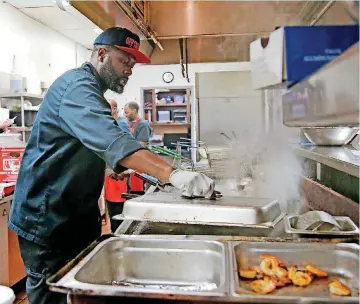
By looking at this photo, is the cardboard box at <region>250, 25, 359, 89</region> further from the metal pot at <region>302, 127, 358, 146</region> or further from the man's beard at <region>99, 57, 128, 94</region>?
the metal pot at <region>302, 127, 358, 146</region>

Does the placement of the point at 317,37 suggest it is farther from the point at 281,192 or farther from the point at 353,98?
the point at 281,192

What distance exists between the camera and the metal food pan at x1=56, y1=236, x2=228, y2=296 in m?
1.29

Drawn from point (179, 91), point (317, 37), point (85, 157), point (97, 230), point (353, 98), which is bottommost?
point (97, 230)

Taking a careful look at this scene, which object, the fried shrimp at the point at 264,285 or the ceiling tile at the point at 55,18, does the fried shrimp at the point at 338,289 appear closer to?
the fried shrimp at the point at 264,285

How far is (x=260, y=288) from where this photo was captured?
3.46 feet

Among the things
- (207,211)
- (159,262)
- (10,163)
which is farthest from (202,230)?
(10,163)

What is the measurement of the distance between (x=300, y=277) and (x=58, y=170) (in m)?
1.07

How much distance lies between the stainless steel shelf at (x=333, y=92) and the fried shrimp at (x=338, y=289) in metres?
0.49

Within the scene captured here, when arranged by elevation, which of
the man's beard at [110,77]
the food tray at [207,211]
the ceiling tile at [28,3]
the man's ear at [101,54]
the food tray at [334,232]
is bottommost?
the food tray at [334,232]

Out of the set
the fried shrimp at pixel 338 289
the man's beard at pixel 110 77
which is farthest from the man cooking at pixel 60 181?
the fried shrimp at pixel 338 289

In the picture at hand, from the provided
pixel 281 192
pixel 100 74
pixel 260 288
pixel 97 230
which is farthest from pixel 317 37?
pixel 281 192

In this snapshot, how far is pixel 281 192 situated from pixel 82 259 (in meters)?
1.54

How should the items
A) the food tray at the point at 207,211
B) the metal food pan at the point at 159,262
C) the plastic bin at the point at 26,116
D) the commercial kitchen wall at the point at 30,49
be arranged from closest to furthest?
1. the metal food pan at the point at 159,262
2. the food tray at the point at 207,211
3. the plastic bin at the point at 26,116
4. the commercial kitchen wall at the point at 30,49

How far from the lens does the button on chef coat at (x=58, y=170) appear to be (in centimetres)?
156
